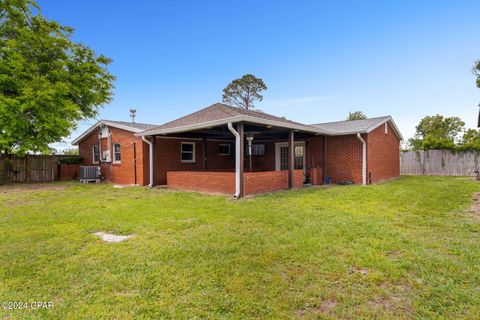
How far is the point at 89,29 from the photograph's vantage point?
549 inches

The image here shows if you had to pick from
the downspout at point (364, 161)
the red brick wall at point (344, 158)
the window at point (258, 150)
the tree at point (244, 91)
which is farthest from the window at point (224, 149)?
the tree at point (244, 91)

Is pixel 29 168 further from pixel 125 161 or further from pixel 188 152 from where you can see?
pixel 188 152

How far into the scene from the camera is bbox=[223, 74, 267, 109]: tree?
3147cm

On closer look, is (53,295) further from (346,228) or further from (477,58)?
(477,58)

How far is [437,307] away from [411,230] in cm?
270

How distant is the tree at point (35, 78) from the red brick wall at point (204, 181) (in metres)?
7.56

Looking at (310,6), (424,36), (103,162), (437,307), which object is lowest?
(437,307)

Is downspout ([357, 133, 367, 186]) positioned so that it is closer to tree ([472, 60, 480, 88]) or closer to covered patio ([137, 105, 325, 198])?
covered patio ([137, 105, 325, 198])

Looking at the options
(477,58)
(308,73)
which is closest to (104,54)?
(308,73)

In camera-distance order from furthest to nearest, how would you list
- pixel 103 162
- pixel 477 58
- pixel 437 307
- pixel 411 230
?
pixel 103 162, pixel 477 58, pixel 411 230, pixel 437 307

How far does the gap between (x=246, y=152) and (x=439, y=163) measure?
1284 centimetres

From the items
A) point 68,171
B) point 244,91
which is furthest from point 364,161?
point 244,91

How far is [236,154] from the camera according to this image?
858 centimetres

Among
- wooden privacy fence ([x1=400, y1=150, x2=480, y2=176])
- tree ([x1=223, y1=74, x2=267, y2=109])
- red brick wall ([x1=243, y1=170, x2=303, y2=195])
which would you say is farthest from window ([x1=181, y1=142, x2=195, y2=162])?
tree ([x1=223, y1=74, x2=267, y2=109])
